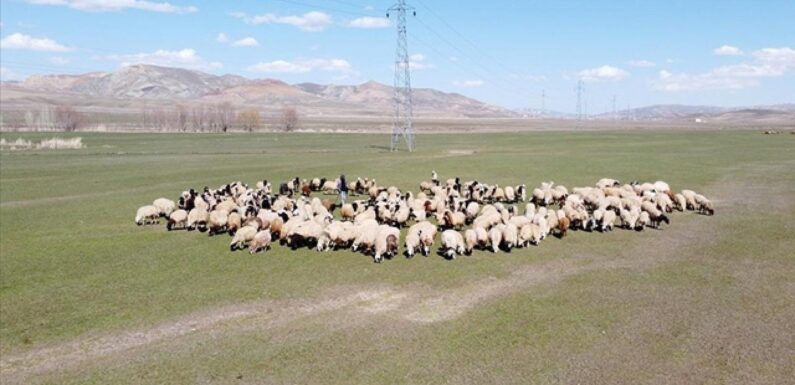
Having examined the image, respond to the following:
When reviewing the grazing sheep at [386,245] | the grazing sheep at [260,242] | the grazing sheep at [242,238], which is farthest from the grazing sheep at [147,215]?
the grazing sheep at [386,245]

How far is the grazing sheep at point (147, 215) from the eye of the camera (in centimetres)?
2115

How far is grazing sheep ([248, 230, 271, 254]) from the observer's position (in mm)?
16781

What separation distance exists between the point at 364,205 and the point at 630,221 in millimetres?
9158

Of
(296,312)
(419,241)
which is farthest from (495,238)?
(296,312)

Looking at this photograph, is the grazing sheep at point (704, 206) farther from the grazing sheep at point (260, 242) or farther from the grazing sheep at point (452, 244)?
the grazing sheep at point (260, 242)

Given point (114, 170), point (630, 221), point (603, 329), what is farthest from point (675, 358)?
point (114, 170)

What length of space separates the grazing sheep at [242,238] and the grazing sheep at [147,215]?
5662 millimetres

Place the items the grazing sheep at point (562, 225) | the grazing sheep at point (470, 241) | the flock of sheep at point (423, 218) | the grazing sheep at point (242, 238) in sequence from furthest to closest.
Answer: the grazing sheep at point (562, 225) → the grazing sheep at point (242, 238) → the flock of sheep at point (423, 218) → the grazing sheep at point (470, 241)

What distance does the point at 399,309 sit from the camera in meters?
12.2

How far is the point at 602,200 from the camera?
21.2 meters

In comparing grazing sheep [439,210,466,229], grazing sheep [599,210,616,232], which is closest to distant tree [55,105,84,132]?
grazing sheep [439,210,466,229]

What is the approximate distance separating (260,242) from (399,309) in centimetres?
634

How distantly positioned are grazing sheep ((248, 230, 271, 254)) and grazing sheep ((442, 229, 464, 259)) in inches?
207

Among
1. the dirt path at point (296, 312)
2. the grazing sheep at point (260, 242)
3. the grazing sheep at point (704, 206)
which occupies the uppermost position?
the grazing sheep at point (704, 206)
